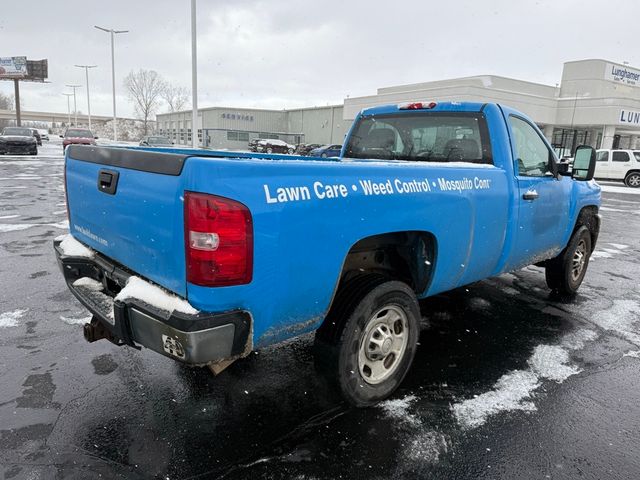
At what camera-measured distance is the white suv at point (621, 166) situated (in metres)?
24.3

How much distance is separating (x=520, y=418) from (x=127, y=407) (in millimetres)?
2553

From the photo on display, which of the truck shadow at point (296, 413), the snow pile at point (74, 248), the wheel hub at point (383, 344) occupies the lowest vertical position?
the truck shadow at point (296, 413)

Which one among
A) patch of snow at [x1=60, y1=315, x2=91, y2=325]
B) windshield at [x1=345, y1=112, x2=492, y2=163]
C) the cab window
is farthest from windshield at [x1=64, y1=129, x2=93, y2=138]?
the cab window

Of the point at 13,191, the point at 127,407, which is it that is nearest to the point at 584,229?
the point at 127,407

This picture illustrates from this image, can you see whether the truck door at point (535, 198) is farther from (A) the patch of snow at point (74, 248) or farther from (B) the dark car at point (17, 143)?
(B) the dark car at point (17, 143)

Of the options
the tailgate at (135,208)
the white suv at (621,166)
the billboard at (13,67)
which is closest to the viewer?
the tailgate at (135,208)

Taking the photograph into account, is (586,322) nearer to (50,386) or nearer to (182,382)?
(182,382)

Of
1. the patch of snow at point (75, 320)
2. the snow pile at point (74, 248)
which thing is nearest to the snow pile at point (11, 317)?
the patch of snow at point (75, 320)

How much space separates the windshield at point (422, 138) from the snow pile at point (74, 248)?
2.74 metres

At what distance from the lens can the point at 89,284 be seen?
3.04 metres

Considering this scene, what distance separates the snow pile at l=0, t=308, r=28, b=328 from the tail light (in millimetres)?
3013

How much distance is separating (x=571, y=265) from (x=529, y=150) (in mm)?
1803

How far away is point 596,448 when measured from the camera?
2779 millimetres

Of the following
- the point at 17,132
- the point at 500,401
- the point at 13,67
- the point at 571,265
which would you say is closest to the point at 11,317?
the point at 500,401
